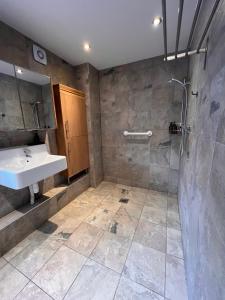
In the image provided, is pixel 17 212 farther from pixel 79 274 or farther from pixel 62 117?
pixel 62 117

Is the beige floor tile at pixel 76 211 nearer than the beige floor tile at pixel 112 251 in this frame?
No

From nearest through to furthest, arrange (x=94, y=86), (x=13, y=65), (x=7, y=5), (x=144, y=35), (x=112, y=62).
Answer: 1. (x=7, y=5)
2. (x=13, y=65)
3. (x=144, y=35)
4. (x=112, y=62)
5. (x=94, y=86)

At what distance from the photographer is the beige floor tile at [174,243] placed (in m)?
1.33

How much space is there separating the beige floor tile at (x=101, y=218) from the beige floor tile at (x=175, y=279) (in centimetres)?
74

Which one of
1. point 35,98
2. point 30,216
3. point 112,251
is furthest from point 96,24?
point 112,251

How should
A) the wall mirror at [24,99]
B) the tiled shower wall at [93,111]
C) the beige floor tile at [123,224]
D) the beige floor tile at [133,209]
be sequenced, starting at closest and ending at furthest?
the wall mirror at [24,99] → the beige floor tile at [123,224] → the beige floor tile at [133,209] → the tiled shower wall at [93,111]

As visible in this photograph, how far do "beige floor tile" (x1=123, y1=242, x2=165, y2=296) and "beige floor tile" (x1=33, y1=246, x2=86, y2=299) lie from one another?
0.45 metres

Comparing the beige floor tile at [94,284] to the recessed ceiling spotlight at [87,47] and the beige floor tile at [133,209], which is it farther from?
the recessed ceiling spotlight at [87,47]

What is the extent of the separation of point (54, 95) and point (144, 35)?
4.52ft

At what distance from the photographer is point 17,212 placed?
1547 mm

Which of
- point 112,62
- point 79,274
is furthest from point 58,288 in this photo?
point 112,62

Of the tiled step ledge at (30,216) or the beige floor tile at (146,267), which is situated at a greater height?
the tiled step ledge at (30,216)

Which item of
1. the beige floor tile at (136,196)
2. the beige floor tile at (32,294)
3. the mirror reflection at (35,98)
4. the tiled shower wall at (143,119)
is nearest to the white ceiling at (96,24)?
the tiled shower wall at (143,119)

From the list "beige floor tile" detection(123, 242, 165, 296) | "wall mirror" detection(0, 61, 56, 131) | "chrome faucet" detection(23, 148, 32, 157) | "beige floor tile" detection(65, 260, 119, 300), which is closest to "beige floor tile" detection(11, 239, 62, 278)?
"beige floor tile" detection(65, 260, 119, 300)
